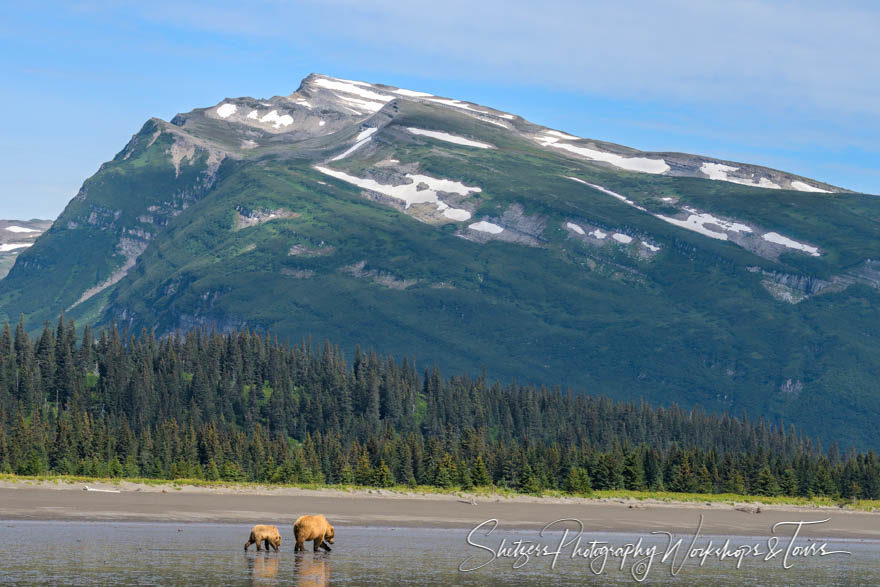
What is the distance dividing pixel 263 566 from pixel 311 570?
9.50 feet

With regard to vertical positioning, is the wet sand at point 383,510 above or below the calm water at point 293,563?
below

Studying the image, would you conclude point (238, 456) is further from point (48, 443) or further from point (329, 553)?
point (329, 553)

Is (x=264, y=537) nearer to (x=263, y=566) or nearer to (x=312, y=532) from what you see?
(x=312, y=532)

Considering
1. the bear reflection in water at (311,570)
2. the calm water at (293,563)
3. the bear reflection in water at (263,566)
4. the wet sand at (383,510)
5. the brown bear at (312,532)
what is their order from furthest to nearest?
the wet sand at (383,510) < the brown bear at (312,532) < the bear reflection in water at (263,566) < the calm water at (293,563) < the bear reflection in water at (311,570)

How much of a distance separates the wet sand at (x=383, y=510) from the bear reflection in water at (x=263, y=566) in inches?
1021

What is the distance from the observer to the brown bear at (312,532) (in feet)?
244

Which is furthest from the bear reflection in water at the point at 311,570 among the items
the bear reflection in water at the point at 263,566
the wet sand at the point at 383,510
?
the wet sand at the point at 383,510

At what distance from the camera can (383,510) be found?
4567 inches

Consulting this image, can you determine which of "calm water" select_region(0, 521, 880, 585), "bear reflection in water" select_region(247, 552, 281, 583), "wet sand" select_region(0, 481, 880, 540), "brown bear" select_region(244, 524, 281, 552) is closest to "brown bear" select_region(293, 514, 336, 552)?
"calm water" select_region(0, 521, 880, 585)

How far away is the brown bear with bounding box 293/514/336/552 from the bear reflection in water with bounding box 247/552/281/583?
220 cm

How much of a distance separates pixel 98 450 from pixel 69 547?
82.7 metres

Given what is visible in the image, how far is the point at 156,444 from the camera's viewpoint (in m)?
155

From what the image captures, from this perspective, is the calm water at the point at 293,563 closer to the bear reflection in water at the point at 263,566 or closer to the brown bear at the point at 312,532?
the bear reflection in water at the point at 263,566

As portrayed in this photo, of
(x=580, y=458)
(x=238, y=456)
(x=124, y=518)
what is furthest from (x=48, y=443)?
(x=580, y=458)
